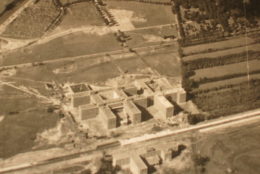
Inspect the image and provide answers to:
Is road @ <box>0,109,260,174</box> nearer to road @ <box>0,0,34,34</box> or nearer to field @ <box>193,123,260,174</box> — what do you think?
field @ <box>193,123,260,174</box>

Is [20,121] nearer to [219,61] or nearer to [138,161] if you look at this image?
[138,161]

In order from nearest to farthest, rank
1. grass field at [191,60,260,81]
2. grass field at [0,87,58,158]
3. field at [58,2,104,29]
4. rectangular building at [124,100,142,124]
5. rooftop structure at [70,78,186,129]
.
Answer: grass field at [0,87,58,158] → rectangular building at [124,100,142,124] → rooftop structure at [70,78,186,129] → grass field at [191,60,260,81] → field at [58,2,104,29]

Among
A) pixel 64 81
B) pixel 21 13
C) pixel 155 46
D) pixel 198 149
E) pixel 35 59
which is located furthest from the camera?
pixel 21 13

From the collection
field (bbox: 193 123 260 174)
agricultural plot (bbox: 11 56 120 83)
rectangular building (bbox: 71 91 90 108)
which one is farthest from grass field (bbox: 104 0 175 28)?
field (bbox: 193 123 260 174)

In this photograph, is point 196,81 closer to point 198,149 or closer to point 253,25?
point 198,149

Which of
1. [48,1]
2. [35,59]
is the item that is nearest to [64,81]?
[35,59]
